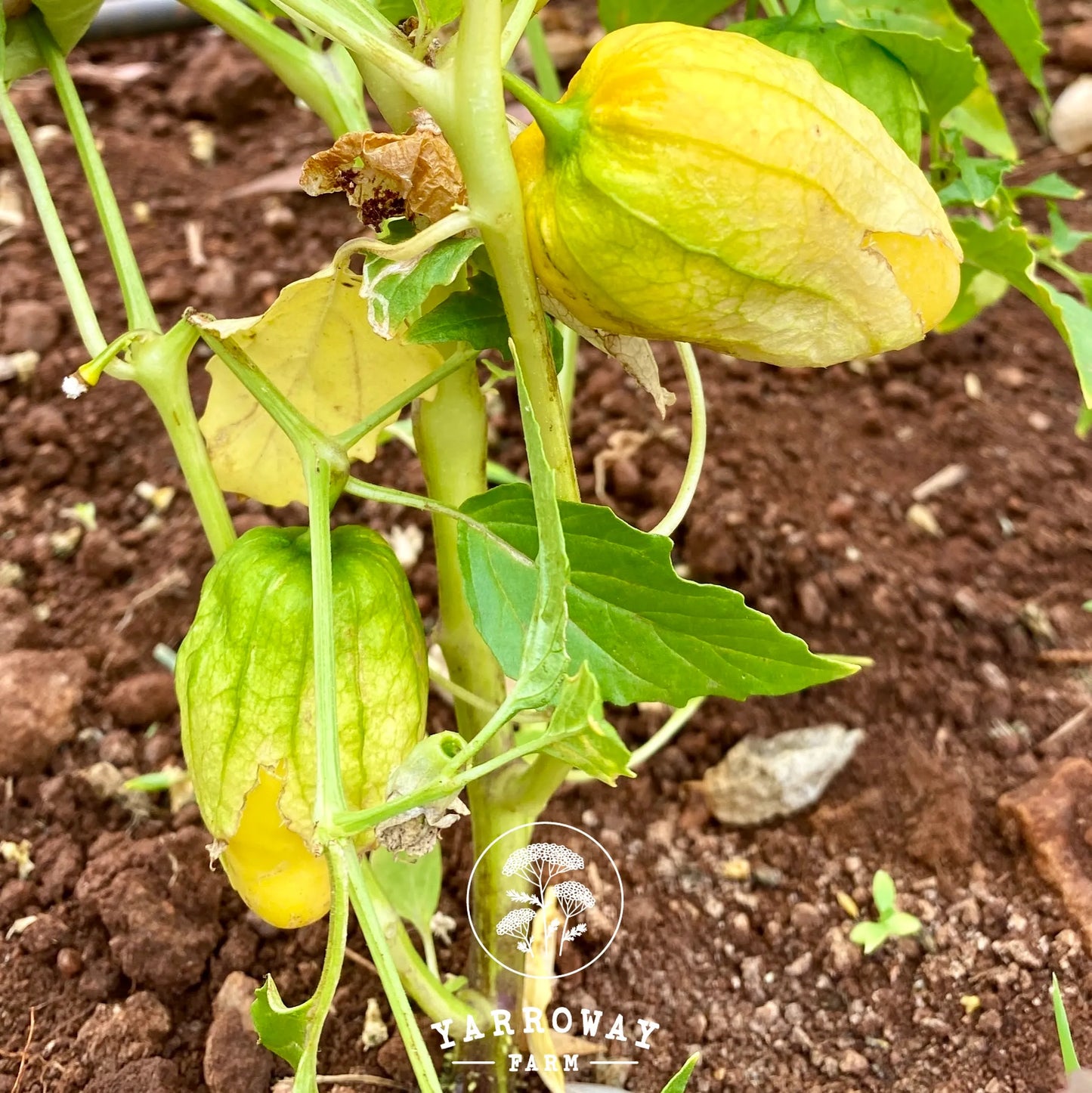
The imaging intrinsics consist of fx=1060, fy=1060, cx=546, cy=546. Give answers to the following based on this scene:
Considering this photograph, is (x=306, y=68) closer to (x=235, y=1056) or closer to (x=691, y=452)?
(x=691, y=452)

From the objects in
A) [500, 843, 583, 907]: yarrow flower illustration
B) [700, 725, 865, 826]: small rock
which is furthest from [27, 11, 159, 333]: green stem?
[700, 725, 865, 826]: small rock

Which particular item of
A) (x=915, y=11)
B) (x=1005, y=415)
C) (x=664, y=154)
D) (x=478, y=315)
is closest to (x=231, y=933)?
(x=478, y=315)

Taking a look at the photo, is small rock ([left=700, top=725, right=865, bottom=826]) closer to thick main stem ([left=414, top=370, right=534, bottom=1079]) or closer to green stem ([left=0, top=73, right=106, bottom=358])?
thick main stem ([left=414, top=370, right=534, bottom=1079])

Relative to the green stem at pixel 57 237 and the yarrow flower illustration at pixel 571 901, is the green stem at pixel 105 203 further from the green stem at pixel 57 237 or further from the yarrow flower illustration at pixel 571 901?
the yarrow flower illustration at pixel 571 901

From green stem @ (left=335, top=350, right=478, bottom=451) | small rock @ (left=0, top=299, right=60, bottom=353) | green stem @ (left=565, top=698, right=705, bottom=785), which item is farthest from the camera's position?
small rock @ (left=0, top=299, right=60, bottom=353)

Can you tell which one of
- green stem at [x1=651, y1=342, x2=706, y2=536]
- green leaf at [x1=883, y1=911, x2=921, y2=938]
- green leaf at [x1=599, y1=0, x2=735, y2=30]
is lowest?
green leaf at [x1=883, y1=911, x2=921, y2=938]

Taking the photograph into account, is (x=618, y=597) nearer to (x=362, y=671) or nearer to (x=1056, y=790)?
(x=362, y=671)
